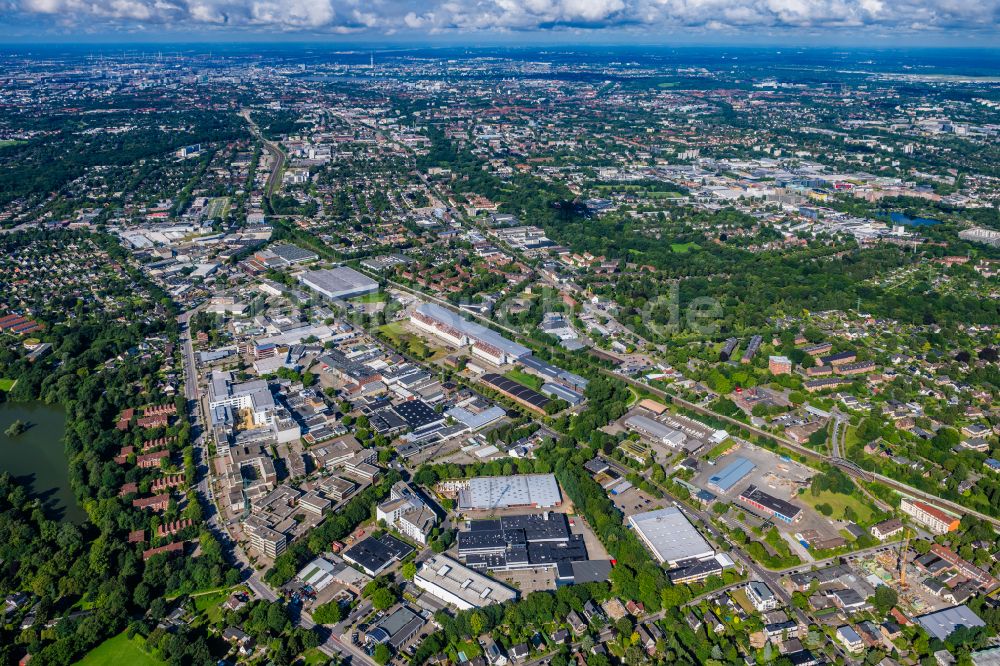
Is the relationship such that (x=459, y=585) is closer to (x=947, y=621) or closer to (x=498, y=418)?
(x=498, y=418)

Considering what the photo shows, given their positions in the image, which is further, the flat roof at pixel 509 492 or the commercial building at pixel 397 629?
the flat roof at pixel 509 492

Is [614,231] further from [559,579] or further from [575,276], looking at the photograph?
[559,579]

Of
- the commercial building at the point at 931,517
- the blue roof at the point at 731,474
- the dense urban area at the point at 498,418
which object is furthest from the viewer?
the blue roof at the point at 731,474

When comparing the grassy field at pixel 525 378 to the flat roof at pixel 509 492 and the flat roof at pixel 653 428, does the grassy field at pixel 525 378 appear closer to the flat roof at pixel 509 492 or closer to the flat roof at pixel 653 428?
the flat roof at pixel 653 428

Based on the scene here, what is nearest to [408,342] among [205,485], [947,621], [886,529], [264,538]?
[205,485]

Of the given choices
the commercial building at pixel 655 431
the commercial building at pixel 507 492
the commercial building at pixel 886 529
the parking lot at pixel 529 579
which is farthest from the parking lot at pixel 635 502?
the commercial building at pixel 886 529

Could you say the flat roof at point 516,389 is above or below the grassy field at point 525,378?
above
